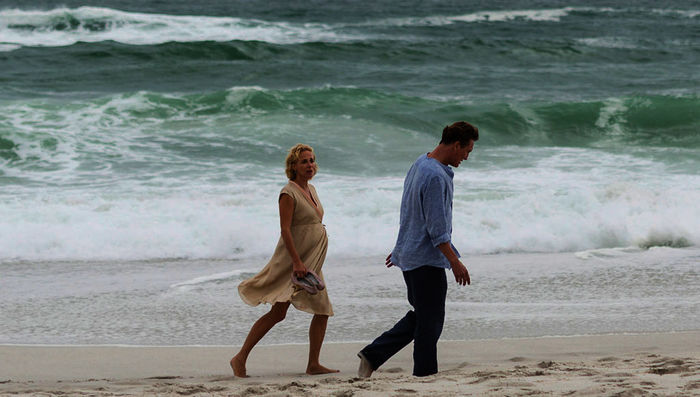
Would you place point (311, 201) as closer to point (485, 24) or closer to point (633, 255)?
point (633, 255)

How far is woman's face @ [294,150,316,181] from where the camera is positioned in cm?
496

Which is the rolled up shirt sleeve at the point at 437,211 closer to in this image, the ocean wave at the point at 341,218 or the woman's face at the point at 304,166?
the woman's face at the point at 304,166

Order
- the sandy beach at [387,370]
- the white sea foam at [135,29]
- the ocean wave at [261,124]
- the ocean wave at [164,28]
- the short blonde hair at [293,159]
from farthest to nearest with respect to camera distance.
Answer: the white sea foam at [135,29] → the ocean wave at [164,28] → the ocean wave at [261,124] → the short blonde hair at [293,159] → the sandy beach at [387,370]

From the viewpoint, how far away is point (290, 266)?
495 centimetres

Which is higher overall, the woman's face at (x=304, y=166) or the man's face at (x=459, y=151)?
the man's face at (x=459, y=151)

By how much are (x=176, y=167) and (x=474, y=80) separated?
11.5 m

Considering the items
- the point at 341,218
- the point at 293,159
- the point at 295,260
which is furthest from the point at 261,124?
the point at 295,260

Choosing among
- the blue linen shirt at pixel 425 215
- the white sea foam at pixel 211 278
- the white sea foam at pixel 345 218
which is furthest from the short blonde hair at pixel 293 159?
the white sea foam at pixel 345 218

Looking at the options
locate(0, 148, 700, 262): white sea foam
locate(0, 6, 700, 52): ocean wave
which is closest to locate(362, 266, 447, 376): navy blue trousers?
locate(0, 148, 700, 262): white sea foam

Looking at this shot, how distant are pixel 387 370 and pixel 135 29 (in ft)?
97.8

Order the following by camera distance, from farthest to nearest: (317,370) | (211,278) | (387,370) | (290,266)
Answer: (211,278) < (387,370) < (317,370) < (290,266)

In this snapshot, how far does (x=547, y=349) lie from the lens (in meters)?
5.61

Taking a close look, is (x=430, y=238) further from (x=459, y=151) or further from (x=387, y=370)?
(x=387, y=370)

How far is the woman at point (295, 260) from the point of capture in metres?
4.89
